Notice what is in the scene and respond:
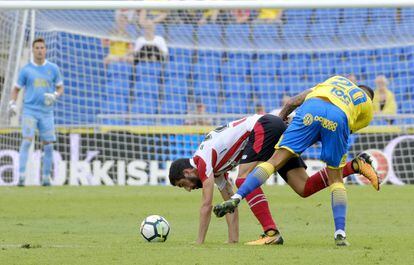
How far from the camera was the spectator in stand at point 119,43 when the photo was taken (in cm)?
2122

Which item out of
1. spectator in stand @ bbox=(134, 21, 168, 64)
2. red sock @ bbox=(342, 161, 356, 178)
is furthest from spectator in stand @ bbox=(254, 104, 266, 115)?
red sock @ bbox=(342, 161, 356, 178)

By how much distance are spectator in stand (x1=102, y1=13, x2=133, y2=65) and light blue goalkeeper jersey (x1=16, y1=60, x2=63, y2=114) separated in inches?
145

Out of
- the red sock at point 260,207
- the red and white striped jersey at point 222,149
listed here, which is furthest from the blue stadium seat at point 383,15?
the red sock at point 260,207

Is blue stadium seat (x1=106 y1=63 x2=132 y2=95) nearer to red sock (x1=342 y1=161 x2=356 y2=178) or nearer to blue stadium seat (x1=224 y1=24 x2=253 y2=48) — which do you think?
blue stadium seat (x1=224 y1=24 x2=253 y2=48)

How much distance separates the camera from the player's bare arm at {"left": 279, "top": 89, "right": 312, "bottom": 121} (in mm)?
9109

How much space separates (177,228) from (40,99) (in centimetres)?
718

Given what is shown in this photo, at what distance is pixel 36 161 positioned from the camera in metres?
19.1

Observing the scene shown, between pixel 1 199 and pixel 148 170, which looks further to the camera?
pixel 148 170

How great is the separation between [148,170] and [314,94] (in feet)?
34.7

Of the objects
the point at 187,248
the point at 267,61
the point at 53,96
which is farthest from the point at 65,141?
the point at 187,248

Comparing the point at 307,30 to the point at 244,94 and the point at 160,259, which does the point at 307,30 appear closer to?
the point at 244,94

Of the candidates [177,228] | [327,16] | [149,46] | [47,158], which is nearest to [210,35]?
[149,46]

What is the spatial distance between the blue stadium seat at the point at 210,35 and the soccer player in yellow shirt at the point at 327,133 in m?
12.1

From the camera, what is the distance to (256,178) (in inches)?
337
